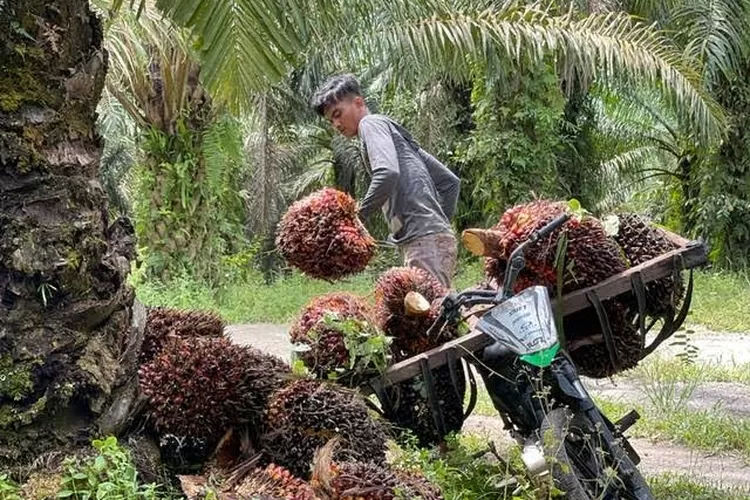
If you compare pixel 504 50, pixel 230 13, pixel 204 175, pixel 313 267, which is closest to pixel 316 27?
pixel 230 13

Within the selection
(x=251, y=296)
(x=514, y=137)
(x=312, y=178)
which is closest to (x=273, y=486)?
(x=251, y=296)

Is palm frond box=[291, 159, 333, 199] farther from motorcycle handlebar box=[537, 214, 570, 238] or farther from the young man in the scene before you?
motorcycle handlebar box=[537, 214, 570, 238]

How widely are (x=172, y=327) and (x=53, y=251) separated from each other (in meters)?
0.67

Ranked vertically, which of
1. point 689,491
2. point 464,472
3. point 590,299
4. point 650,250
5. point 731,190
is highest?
point 650,250

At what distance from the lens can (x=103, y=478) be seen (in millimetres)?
2359

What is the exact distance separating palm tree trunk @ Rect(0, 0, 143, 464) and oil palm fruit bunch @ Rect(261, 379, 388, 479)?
0.46 m

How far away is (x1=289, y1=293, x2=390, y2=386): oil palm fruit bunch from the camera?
2.99 m

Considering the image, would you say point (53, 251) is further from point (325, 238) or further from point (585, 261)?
point (585, 261)

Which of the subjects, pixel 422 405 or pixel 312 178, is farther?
pixel 312 178

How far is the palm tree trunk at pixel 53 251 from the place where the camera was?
245 cm

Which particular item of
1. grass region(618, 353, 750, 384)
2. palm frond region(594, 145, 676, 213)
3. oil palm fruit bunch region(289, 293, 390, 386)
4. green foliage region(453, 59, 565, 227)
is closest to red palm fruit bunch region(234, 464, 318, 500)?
oil palm fruit bunch region(289, 293, 390, 386)

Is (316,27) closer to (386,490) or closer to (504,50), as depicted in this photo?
(386,490)

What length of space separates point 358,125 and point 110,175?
20080 millimetres

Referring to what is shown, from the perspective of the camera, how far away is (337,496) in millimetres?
2285
